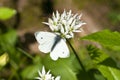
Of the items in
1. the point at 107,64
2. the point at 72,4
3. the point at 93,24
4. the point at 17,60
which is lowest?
the point at 107,64

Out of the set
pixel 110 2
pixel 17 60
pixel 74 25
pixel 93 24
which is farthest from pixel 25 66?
pixel 74 25

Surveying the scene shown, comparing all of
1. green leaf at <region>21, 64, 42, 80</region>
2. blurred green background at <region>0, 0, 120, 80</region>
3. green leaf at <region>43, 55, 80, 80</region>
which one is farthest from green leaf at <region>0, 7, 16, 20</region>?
green leaf at <region>43, 55, 80, 80</region>

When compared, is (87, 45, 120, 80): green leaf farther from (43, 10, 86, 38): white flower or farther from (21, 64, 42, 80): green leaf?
(21, 64, 42, 80): green leaf

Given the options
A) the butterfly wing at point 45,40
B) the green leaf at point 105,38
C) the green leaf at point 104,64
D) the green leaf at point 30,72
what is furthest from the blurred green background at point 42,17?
the green leaf at point 105,38

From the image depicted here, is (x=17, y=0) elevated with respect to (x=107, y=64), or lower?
elevated

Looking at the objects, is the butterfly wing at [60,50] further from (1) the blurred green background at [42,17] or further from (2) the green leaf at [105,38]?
(1) the blurred green background at [42,17]

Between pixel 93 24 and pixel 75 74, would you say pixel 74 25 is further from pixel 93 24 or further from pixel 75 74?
pixel 93 24
